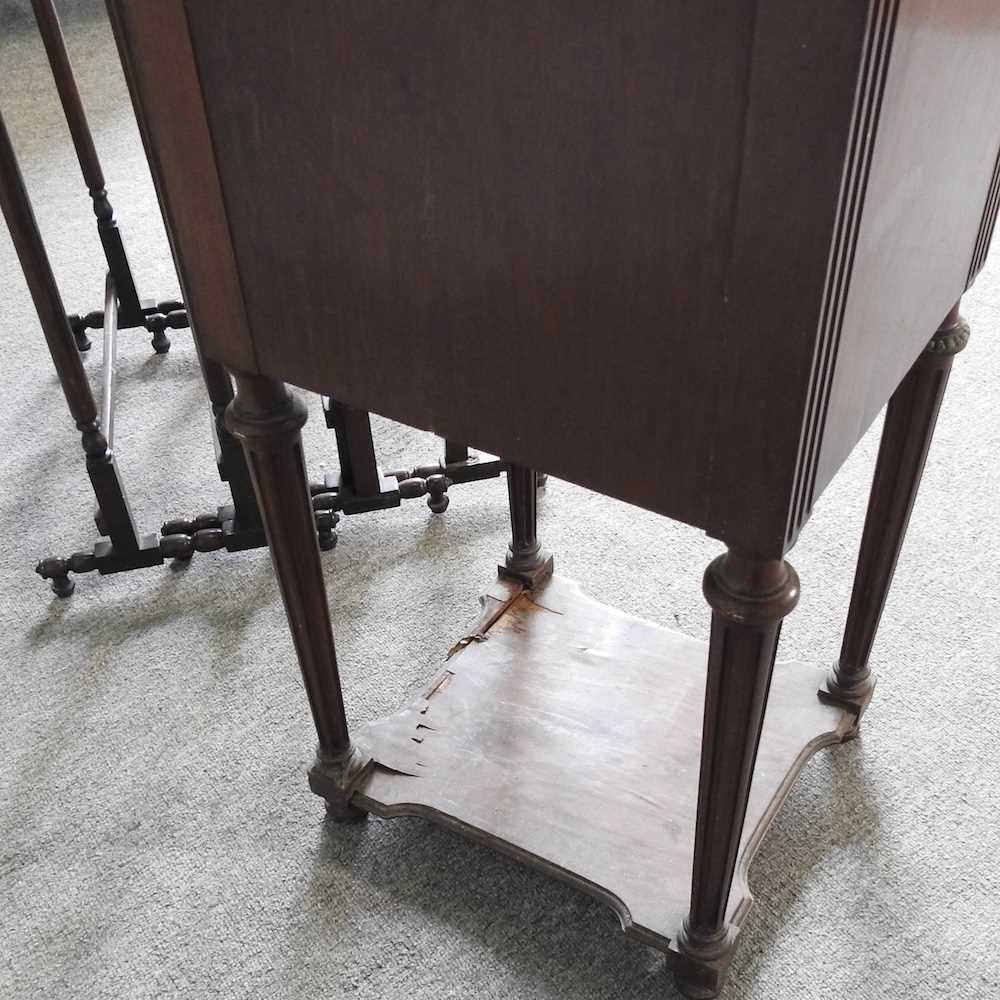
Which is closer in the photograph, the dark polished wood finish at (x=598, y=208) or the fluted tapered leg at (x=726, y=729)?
the dark polished wood finish at (x=598, y=208)

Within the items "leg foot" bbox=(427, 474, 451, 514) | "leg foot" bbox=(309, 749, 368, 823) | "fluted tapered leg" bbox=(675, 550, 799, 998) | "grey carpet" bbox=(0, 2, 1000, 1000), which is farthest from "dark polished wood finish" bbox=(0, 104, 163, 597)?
"fluted tapered leg" bbox=(675, 550, 799, 998)

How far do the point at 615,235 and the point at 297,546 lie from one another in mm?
459

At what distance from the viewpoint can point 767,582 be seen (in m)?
0.68

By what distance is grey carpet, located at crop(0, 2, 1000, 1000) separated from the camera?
1024 millimetres

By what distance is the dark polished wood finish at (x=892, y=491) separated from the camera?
933 millimetres

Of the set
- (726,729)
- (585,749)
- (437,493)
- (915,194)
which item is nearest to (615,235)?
(915,194)

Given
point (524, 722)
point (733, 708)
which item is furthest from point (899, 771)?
point (733, 708)

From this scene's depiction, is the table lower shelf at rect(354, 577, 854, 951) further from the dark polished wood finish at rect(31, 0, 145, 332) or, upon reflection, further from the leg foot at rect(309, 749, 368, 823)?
the dark polished wood finish at rect(31, 0, 145, 332)

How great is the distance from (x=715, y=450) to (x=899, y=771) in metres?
0.71

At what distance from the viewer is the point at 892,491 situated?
1.01 m

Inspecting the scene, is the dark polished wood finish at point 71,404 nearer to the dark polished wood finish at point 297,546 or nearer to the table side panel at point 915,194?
the dark polished wood finish at point 297,546

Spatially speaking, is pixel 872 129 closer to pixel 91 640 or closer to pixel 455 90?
pixel 455 90

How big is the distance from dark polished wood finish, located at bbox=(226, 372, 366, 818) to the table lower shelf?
0.04 metres

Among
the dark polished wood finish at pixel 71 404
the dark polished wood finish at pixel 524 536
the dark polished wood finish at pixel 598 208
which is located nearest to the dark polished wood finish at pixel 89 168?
the dark polished wood finish at pixel 71 404
